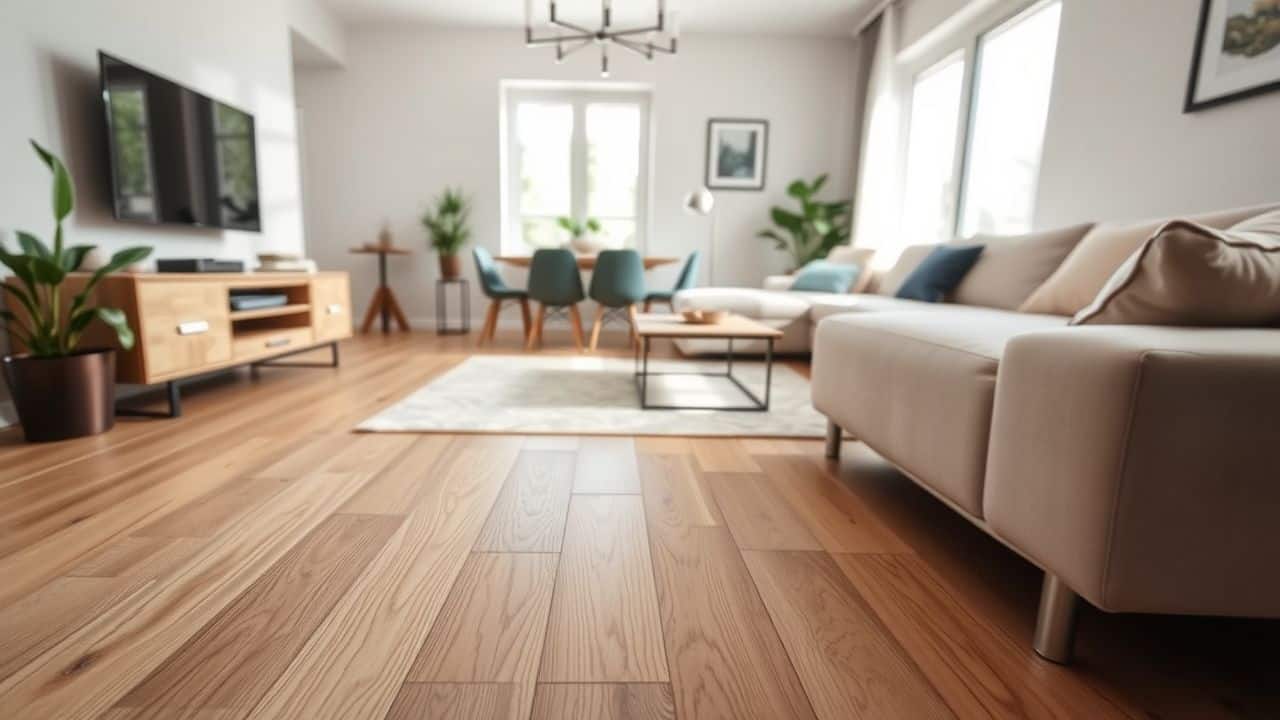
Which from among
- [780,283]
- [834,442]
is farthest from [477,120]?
[834,442]

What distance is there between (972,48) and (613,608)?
166 inches

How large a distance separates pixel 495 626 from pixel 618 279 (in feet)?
10.4

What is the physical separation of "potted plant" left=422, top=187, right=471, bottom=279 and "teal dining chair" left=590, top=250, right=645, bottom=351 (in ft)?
5.17

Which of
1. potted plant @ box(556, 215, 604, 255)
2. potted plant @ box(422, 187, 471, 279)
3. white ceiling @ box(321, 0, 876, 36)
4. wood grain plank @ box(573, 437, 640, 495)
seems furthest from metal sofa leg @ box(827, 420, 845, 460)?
potted plant @ box(422, 187, 471, 279)

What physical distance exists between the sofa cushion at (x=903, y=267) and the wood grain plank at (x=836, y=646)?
8.93ft

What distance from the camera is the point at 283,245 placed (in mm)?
3840

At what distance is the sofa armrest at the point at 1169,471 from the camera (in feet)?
2.31

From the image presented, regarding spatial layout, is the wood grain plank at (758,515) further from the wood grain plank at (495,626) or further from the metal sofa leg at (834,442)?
the wood grain plank at (495,626)

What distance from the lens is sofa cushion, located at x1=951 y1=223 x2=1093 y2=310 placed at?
8.14 feet

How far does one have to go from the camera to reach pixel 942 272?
9.99 ft

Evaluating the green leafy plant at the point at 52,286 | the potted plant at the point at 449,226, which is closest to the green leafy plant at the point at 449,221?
the potted plant at the point at 449,226

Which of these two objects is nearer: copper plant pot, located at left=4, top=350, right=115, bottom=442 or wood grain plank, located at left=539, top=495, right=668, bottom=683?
wood grain plank, located at left=539, top=495, right=668, bottom=683

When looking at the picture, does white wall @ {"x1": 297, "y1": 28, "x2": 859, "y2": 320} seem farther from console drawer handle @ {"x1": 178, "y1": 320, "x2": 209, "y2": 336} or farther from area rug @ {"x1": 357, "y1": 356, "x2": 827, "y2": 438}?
console drawer handle @ {"x1": 178, "y1": 320, "x2": 209, "y2": 336}

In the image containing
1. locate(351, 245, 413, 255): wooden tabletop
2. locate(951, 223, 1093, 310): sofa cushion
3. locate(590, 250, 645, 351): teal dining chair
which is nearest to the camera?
locate(951, 223, 1093, 310): sofa cushion
